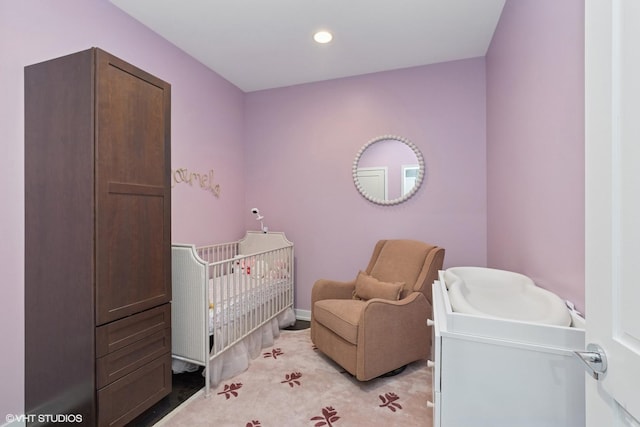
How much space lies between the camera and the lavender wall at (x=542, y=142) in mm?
1122

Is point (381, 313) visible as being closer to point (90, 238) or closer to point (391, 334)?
point (391, 334)

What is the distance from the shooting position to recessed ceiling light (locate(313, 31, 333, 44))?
2357 mm

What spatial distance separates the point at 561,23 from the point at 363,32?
1432 mm

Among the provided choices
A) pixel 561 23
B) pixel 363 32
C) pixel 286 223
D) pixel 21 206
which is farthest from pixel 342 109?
pixel 21 206

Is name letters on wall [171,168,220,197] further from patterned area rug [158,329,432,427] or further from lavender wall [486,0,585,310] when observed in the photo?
lavender wall [486,0,585,310]

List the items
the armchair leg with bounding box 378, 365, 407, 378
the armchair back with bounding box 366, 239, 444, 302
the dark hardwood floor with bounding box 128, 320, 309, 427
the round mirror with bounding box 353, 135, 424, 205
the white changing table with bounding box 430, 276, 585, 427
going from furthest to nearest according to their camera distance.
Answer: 1. the round mirror with bounding box 353, 135, 424, 205
2. the armchair back with bounding box 366, 239, 444, 302
3. the armchair leg with bounding box 378, 365, 407, 378
4. the dark hardwood floor with bounding box 128, 320, 309, 427
5. the white changing table with bounding box 430, 276, 585, 427

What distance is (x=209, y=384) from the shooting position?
1985mm

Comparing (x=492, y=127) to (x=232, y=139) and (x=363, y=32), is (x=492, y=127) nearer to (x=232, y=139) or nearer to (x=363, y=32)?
(x=363, y=32)

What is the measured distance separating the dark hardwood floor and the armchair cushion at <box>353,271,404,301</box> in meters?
1.29

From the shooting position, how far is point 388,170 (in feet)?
9.78

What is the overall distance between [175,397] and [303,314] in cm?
157

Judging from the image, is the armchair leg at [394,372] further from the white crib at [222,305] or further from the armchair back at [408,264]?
the white crib at [222,305]

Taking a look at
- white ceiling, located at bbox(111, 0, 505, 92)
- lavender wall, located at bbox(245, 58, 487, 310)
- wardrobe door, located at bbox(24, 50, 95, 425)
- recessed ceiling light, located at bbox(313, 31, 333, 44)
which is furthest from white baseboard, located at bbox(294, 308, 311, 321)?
recessed ceiling light, located at bbox(313, 31, 333, 44)

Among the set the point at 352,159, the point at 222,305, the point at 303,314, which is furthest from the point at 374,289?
the point at 352,159
